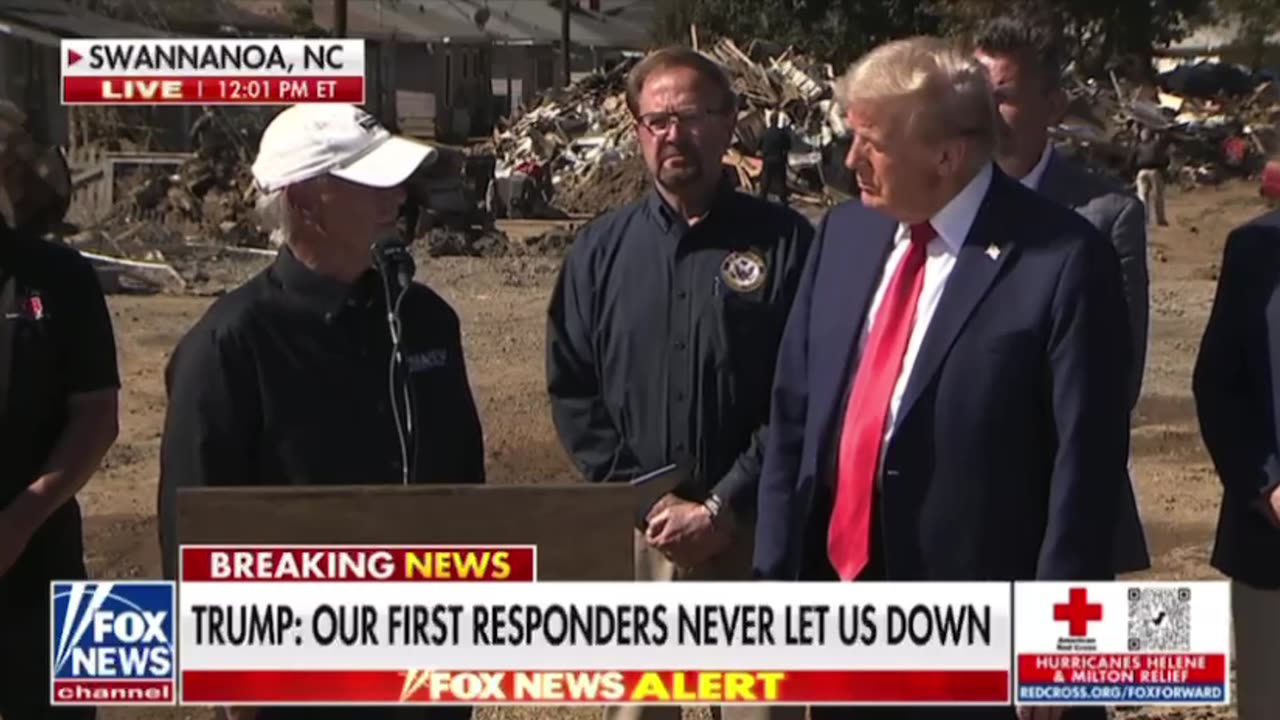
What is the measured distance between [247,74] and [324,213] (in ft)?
12.6

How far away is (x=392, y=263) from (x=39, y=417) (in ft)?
3.35

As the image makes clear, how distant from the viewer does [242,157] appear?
25.5m

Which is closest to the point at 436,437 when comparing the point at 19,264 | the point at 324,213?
the point at 324,213

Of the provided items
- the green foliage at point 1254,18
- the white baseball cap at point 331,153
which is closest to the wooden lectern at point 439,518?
the white baseball cap at point 331,153

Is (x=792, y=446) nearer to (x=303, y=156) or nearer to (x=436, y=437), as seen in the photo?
(x=436, y=437)

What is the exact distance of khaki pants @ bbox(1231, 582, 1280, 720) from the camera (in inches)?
180

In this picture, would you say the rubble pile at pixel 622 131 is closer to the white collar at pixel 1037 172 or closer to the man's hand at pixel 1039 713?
the white collar at pixel 1037 172

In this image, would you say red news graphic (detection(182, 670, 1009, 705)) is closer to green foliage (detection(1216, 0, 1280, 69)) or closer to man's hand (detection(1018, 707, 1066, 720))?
man's hand (detection(1018, 707, 1066, 720))

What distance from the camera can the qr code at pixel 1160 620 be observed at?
4.31 metres

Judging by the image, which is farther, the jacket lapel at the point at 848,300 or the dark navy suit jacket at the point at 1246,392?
the dark navy suit jacket at the point at 1246,392

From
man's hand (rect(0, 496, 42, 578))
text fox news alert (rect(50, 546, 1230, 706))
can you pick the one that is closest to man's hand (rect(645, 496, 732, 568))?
text fox news alert (rect(50, 546, 1230, 706))

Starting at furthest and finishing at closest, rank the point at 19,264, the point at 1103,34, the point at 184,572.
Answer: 1. the point at 1103,34
2. the point at 19,264
3. the point at 184,572

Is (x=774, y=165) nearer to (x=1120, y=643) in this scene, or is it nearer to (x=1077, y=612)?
(x=1120, y=643)

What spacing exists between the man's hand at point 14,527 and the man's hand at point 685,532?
62.3 inches
